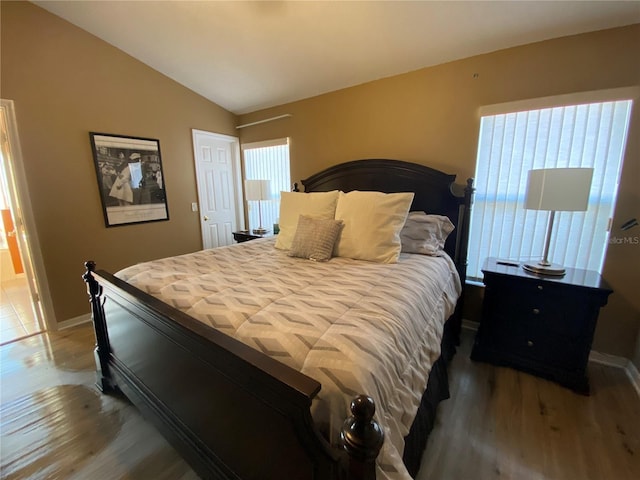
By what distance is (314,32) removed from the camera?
7.54 ft

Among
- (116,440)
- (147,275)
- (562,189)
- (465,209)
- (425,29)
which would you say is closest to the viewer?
(116,440)

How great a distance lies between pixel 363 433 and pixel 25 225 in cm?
335

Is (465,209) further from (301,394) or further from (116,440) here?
(116,440)

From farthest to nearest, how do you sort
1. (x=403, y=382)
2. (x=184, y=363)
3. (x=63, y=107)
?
(x=63, y=107) < (x=184, y=363) < (x=403, y=382)

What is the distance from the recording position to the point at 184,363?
3.88 ft

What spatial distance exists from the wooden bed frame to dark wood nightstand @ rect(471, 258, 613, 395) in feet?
1.19

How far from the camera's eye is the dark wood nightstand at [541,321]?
1787 mm

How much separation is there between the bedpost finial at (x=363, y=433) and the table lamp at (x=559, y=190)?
74.7 inches

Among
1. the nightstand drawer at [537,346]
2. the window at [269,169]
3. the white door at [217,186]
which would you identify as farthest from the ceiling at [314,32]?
the nightstand drawer at [537,346]

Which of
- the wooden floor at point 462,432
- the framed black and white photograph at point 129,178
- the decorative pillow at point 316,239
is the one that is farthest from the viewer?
the framed black and white photograph at point 129,178

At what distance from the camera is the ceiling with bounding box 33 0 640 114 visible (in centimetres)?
187

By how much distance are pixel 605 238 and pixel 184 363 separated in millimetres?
2810

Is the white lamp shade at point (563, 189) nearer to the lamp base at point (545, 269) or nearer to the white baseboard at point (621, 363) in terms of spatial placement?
the lamp base at point (545, 269)

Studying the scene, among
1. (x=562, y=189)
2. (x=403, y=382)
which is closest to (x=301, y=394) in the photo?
(x=403, y=382)
